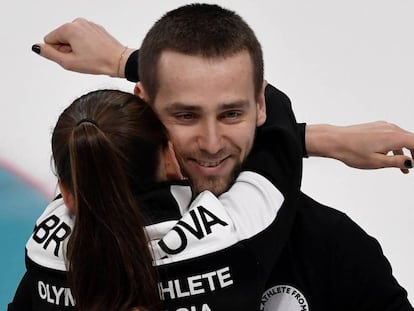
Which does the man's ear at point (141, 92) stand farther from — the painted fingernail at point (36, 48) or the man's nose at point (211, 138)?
the painted fingernail at point (36, 48)

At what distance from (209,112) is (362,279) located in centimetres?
30

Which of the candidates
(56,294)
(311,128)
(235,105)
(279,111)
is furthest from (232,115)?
(56,294)

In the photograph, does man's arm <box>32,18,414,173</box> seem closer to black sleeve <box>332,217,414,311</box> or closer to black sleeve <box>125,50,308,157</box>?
black sleeve <box>125,50,308,157</box>

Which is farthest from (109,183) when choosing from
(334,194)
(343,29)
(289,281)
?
(343,29)

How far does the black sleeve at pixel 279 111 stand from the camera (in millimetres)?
1339

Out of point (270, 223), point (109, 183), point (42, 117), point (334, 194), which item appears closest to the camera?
point (109, 183)

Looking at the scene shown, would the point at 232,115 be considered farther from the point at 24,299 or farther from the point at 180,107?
the point at 24,299

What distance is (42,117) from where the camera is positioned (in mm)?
2342

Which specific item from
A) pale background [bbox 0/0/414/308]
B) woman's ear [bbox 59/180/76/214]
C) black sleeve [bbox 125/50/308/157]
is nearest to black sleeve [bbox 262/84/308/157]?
black sleeve [bbox 125/50/308/157]

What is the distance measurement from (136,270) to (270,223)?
0.67 feet

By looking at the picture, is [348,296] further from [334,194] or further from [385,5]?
[385,5]

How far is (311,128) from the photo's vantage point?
4.79 ft

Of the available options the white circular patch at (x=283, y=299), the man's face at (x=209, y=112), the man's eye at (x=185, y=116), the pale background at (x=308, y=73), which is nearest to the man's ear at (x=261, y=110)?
the man's face at (x=209, y=112)

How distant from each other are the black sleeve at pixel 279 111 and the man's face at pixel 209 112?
4 centimetres
